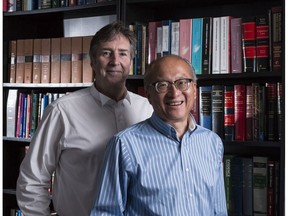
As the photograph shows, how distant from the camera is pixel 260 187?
2.48 metres

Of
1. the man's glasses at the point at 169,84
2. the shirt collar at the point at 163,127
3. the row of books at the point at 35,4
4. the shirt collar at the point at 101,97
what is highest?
the row of books at the point at 35,4

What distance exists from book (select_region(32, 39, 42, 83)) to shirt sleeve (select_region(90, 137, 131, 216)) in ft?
5.23

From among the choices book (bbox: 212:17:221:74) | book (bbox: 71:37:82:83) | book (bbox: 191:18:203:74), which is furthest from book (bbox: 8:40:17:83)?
book (bbox: 212:17:221:74)

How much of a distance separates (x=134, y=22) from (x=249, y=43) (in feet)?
2.22

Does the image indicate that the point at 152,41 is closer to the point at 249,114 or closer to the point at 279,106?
the point at 249,114

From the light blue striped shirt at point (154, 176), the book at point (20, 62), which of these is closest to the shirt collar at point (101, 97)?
the light blue striped shirt at point (154, 176)

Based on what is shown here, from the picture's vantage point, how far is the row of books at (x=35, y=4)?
9.58 ft

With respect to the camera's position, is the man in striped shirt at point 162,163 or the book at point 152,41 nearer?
the man in striped shirt at point 162,163

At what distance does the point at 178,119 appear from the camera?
164 cm

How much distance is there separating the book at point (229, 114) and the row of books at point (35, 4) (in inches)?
38.6

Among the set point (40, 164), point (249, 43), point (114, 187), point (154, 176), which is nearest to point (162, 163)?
point (154, 176)

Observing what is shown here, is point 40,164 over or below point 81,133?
below

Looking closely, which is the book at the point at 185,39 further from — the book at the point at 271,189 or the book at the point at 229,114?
the book at the point at 271,189

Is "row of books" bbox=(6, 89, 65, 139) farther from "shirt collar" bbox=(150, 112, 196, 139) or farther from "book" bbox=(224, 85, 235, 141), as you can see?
"shirt collar" bbox=(150, 112, 196, 139)
